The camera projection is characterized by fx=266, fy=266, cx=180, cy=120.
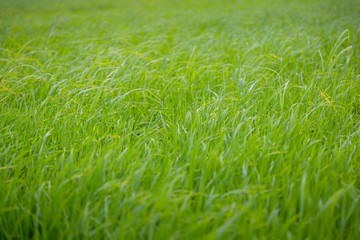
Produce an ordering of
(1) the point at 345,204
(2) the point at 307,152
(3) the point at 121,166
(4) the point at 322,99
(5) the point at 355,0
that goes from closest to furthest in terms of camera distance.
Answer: (1) the point at 345,204
(3) the point at 121,166
(2) the point at 307,152
(4) the point at 322,99
(5) the point at 355,0

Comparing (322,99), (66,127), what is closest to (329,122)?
(322,99)

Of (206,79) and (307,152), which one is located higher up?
(206,79)

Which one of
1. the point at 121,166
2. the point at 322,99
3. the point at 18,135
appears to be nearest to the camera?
the point at 121,166

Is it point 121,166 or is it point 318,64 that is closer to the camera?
point 121,166

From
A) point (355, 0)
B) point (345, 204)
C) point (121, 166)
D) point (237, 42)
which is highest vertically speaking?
point (355, 0)

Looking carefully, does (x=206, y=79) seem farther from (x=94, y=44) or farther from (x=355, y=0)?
(x=355, y=0)

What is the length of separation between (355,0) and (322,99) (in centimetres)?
737

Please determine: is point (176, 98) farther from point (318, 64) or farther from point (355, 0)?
point (355, 0)

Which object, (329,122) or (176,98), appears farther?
(176,98)

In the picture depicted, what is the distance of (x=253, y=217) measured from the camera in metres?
1.14

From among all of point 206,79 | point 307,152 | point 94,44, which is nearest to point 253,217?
point 307,152

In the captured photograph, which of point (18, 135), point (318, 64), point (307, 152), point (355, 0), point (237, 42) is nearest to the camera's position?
point (307, 152)

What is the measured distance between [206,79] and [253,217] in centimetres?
181

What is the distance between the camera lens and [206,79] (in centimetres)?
274
